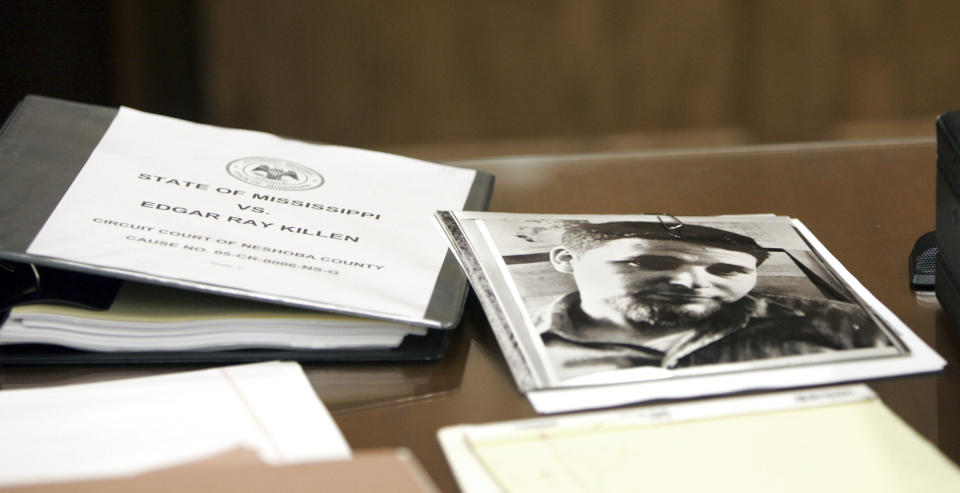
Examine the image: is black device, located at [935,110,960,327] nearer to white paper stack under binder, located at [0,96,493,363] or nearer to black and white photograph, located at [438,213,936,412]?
black and white photograph, located at [438,213,936,412]

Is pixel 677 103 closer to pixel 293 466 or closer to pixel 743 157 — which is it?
pixel 743 157

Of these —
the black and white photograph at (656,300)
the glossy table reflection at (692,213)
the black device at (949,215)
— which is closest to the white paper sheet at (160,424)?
the glossy table reflection at (692,213)

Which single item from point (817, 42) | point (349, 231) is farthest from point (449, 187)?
point (817, 42)

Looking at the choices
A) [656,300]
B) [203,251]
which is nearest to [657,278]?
[656,300]

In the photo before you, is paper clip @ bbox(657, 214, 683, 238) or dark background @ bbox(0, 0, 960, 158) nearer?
paper clip @ bbox(657, 214, 683, 238)

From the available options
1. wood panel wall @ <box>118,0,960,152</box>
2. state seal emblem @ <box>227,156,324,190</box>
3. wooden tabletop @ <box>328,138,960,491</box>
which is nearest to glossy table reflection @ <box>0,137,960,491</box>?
wooden tabletop @ <box>328,138,960,491</box>

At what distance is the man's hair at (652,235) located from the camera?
643mm

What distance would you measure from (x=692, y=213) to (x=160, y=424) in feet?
1.51

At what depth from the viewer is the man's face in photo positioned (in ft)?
1.85

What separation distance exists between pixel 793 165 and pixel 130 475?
66cm

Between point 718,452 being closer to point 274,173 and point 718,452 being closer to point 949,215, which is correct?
point 949,215

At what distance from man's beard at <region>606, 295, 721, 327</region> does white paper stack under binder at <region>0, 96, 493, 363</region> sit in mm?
99

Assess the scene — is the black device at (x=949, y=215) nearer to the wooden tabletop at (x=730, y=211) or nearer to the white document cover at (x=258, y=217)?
the wooden tabletop at (x=730, y=211)

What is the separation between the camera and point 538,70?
2.09 meters
